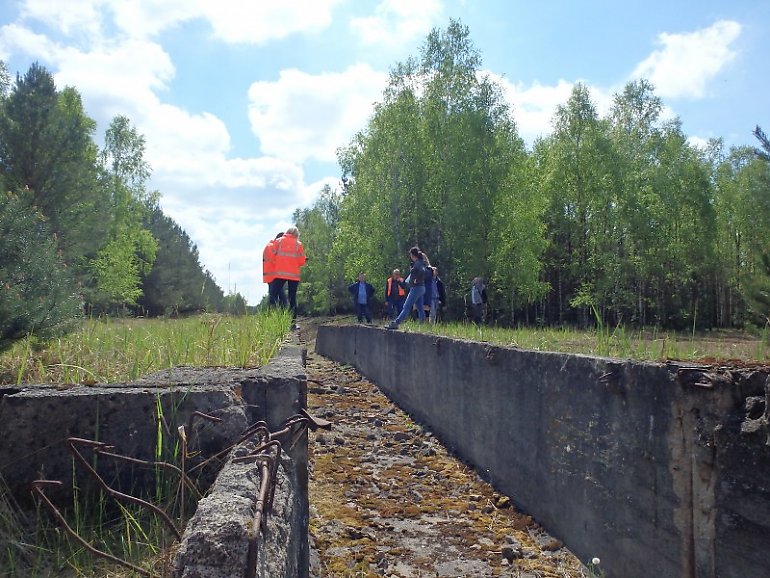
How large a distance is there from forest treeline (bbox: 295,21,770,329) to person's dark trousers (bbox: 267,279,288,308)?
15730mm

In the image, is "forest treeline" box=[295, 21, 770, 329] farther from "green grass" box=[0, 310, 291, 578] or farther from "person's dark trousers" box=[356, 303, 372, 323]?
"green grass" box=[0, 310, 291, 578]

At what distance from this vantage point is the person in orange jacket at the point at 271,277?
10.8 meters

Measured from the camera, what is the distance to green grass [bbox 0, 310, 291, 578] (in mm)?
2094

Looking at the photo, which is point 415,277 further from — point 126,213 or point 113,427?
point 126,213

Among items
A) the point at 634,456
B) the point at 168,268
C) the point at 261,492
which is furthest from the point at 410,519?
the point at 168,268

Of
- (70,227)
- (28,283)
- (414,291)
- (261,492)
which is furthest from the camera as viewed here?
(70,227)

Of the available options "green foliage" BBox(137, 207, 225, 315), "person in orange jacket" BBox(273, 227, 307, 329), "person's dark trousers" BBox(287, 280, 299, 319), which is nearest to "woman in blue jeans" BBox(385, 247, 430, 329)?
"person's dark trousers" BBox(287, 280, 299, 319)

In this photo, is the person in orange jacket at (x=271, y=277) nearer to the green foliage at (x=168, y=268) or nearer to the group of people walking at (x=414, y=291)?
the group of people walking at (x=414, y=291)

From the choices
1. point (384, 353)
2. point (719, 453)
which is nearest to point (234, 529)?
point (719, 453)

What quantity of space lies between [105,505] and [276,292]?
8.97 metres

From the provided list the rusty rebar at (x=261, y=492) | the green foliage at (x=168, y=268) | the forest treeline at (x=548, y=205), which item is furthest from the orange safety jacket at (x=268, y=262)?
the green foliage at (x=168, y=268)

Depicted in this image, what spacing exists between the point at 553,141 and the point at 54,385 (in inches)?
1334

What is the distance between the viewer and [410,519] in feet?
15.5

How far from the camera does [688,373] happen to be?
3094 millimetres
